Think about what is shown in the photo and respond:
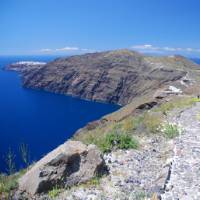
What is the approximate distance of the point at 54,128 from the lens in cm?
10894

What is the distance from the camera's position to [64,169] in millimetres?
10828

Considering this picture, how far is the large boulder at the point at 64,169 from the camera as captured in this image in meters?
10.3

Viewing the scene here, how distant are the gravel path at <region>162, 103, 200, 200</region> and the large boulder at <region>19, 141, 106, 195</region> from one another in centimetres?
247

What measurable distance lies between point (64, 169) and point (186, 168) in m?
4.13

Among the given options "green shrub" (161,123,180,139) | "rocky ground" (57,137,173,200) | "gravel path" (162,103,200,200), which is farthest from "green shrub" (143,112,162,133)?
"rocky ground" (57,137,173,200)

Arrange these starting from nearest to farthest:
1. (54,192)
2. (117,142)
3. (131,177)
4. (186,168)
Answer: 1. (54,192)
2. (131,177)
3. (186,168)
4. (117,142)

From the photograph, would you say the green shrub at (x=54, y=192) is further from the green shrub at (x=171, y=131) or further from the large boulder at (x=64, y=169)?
the green shrub at (x=171, y=131)

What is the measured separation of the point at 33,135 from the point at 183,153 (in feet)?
285

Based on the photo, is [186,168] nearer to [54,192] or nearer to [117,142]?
[117,142]

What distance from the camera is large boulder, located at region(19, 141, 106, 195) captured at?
10309 millimetres

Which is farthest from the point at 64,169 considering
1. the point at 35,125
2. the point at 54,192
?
the point at 35,125

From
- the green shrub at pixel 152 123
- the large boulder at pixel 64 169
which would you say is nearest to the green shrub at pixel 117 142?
the large boulder at pixel 64 169

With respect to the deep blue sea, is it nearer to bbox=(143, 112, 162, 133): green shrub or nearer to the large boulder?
bbox=(143, 112, 162, 133): green shrub

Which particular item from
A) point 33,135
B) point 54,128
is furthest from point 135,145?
point 54,128
